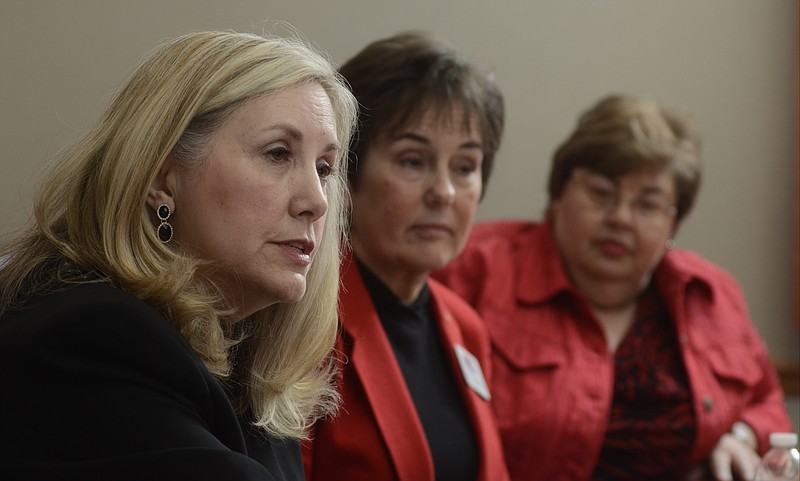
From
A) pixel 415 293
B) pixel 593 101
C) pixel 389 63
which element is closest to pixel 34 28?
pixel 389 63

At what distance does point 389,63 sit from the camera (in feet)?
7.42

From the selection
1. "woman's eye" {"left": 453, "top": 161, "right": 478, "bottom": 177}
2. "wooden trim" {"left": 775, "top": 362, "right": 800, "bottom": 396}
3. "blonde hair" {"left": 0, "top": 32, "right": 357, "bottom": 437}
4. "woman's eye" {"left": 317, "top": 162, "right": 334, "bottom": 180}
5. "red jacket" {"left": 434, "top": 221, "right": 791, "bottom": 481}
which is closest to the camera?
"blonde hair" {"left": 0, "top": 32, "right": 357, "bottom": 437}

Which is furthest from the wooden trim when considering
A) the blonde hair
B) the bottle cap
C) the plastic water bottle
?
the blonde hair

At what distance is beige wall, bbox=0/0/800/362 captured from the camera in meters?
3.03

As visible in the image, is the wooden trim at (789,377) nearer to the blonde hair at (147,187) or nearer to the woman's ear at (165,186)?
the blonde hair at (147,187)

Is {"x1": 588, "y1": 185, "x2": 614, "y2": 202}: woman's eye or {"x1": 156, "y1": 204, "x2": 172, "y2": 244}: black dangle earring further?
{"x1": 588, "y1": 185, "x2": 614, "y2": 202}: woman's eye

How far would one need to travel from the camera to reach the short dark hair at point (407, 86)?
2.24m

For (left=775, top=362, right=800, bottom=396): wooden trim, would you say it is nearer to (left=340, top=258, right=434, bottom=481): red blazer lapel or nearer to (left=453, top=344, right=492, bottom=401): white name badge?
(left=453, top=344, right=492, bottom=401): white name badge

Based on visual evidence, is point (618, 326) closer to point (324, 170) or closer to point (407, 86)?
point (407, 86)

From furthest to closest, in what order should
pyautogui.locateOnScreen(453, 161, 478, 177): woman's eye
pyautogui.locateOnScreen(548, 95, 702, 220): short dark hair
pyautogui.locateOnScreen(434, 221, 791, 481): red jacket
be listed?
pyautogui.locateOnScreen(548, 95, 702, 220): short dark hair, pyautogui.locateOnScreen(434, 221, 791, 481): red jacket, pyautogui.locateOnScreen(453, 161, 478, 177): woman's eye

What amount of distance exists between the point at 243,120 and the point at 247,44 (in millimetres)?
129

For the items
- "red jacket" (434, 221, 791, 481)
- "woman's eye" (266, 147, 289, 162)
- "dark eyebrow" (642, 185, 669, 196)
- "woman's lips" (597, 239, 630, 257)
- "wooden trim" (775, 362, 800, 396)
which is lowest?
"wooden trim" (775, 362, 800, 396)

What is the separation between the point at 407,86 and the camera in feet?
7.41

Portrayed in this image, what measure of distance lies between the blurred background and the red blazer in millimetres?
1246
